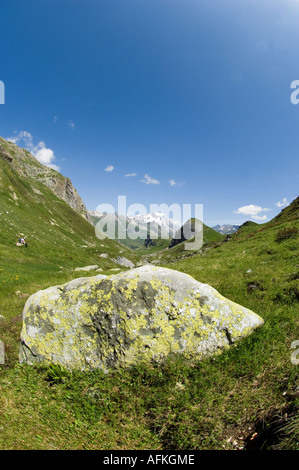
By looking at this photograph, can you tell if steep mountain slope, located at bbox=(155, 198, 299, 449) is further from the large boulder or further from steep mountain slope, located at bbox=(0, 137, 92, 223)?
steep mountain slope, located at bbox=(0, 137, 92, 223)

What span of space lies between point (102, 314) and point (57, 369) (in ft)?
6.63

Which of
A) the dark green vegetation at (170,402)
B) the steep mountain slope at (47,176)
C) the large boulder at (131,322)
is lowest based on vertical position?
the dark green vegetation at (170,402)

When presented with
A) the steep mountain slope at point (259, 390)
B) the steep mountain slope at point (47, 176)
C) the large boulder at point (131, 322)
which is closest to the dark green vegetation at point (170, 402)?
the steep mountain slope at point (259, 390)

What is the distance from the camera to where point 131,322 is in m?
6.64

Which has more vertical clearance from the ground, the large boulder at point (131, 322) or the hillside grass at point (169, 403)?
the large boulder at point (131, 322)

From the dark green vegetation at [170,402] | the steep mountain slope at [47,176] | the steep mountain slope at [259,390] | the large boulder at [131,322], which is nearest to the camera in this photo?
the steep mountain slope at [259,390]

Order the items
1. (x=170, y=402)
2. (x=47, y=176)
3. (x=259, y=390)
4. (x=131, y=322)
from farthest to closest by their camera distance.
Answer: (x=47, y=176) → (x=131, y=322) → (x=170, y=402) → (x=259, y=390)

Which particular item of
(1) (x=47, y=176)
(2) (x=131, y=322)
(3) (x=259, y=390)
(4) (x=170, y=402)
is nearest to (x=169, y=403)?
(4) (x=170, y=402)

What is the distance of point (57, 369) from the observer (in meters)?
6.41

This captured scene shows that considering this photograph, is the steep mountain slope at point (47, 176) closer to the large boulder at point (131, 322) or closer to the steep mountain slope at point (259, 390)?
the large boulder at point (131, 322)

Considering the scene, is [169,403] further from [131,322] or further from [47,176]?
[47,176]

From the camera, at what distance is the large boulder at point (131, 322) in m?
6.33
